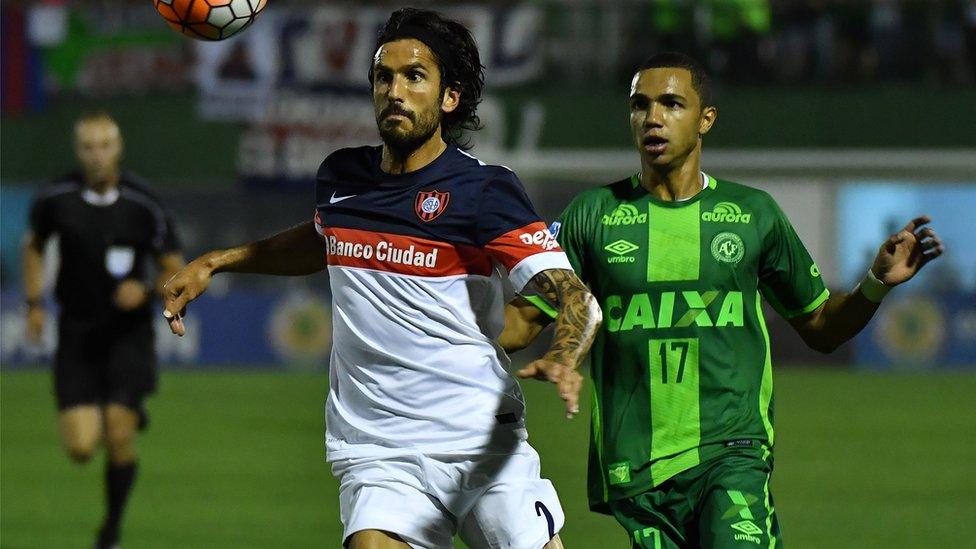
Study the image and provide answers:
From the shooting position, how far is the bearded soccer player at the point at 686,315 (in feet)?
17.1

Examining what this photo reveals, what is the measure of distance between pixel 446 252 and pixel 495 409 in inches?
18.5

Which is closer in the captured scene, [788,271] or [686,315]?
[686,315]

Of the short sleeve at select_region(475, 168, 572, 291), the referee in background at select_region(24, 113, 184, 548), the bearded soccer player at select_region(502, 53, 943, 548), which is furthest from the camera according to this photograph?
the referee in background at select_region(24, 113, 184, 548)

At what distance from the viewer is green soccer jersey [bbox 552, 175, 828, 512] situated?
527 centimetres

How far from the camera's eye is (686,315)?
210 inches

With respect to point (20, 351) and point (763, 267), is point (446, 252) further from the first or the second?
point (20, 351)

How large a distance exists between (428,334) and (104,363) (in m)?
5.05

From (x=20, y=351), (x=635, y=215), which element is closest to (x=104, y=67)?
(x=20, y=351)

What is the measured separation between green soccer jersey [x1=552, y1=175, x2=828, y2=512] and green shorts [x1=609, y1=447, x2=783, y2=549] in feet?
0.13

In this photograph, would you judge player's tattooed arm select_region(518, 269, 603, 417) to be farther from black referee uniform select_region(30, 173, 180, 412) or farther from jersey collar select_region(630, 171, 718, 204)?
black referee uniform select_region(30, 173, 180, 412)

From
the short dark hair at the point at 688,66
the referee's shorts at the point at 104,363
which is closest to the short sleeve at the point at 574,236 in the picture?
the short dark hair at the point at 688,66

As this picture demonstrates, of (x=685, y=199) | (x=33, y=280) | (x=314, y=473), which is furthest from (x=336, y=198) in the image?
(x=314, y=473)

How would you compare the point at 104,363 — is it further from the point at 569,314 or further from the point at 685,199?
the point at 569,314

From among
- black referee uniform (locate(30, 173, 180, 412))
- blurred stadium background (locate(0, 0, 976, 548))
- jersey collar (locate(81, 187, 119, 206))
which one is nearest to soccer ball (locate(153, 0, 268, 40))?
black referee uniform (locate(30, 173, 180, 412))
